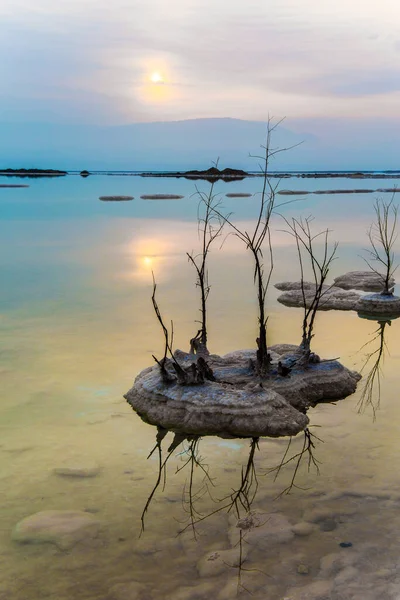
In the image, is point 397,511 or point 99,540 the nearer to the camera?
point 99,540

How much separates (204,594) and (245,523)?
1.26 metres

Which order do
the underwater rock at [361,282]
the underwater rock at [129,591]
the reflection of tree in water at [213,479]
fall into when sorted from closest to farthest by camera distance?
the underwater rock at [129,591] < the reflection of tree in water at [213,479] < the underwater rock at [361,282]

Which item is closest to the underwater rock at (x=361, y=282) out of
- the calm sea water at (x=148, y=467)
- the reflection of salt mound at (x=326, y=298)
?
the reflection of salt mound at (x=326, y=298)

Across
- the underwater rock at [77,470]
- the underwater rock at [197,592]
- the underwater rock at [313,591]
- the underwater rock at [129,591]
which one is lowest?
the underwater rock at [77,470]

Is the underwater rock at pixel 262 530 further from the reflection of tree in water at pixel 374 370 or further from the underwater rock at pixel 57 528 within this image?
the reflection of tree in water at pixel 374 370

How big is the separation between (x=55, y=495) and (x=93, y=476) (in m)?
0.58

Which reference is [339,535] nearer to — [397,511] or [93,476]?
[397,511]

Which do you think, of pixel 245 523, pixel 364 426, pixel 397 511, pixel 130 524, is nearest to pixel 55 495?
pixel 130 524

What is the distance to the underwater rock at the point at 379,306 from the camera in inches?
666

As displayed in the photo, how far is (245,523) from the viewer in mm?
6539

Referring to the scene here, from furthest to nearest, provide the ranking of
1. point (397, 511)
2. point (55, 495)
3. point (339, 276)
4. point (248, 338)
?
1. point (339, 276)
2. point (248, 338)
3. point (55, 495)
4. point (397, 511)

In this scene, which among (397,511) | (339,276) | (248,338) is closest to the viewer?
(397,511)

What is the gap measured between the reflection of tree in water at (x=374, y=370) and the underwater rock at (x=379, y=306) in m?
0.89

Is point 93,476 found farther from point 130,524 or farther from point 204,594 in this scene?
point 204,594
